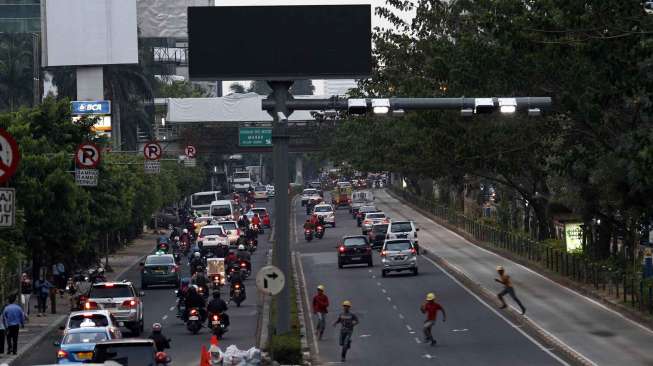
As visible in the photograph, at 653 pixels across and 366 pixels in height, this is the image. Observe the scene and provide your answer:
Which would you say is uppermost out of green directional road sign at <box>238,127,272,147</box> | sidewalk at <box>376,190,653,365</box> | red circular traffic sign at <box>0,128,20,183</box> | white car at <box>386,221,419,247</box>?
green directional road sign at <box>238,127,272,147</box>

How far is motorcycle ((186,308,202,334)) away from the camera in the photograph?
39.8m

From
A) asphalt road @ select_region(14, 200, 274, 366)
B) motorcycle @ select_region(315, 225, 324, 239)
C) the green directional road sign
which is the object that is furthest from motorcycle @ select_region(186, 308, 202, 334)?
the green directional road sign

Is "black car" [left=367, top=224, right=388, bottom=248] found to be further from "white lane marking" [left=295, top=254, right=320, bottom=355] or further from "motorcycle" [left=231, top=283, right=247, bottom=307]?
"motorcycle" [left=231, top=283, right=247, bottom=307]

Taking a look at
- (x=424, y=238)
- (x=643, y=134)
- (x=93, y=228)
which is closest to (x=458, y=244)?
(x=424, y=238)

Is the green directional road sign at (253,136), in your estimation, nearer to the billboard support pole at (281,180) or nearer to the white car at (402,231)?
the white car at (402,231)

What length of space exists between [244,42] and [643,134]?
9.03m

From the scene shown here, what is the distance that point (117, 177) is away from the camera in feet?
217

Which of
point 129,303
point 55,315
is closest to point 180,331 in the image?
point 129,303

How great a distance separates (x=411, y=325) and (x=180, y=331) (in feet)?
22.9

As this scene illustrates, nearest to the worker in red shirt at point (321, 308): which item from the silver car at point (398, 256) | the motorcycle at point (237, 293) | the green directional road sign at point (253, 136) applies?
the motorcycle at point (237, 293)

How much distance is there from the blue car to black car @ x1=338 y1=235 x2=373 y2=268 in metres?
33.7

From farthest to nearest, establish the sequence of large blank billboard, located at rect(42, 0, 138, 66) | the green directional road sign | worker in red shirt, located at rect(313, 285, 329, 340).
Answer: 1. the green directional road sign
2. large blank billboard, located at rect(42, 0, 138, 66)
3. worker in red shirt, located at rect(313, 285, 329, 340)

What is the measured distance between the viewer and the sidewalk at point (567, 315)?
34219 mm

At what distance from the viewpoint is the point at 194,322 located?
131 feet
